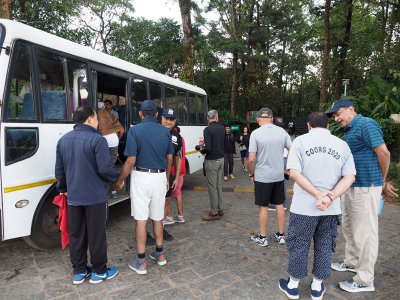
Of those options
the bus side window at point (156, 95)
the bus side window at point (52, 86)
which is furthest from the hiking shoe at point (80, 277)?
the bus side window at point (156, 95)

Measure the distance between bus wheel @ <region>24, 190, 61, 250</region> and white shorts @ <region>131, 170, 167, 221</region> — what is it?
4.36ft

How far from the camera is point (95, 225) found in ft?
10.6

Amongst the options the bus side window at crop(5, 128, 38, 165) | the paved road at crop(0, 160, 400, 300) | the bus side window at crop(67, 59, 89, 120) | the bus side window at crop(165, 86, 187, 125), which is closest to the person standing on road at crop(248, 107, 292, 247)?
the paved road at crop(0, 160, 400, 300)

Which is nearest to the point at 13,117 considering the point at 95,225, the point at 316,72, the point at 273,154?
the point at 95,225

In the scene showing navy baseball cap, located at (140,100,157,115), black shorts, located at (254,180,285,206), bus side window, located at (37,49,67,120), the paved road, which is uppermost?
bus side window, located at (37,49,67,120)

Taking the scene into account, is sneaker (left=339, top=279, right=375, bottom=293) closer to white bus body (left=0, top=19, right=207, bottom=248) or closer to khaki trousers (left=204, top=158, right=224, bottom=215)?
khaki trousers (left=204, top=158, right=224, bottom=215)

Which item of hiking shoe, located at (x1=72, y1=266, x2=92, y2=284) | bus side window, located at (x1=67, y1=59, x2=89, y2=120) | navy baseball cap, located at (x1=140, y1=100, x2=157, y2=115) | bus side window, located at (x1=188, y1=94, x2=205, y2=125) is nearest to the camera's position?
hiking shoe, located at (x1=72, y1=266, x2=92, y2=284)

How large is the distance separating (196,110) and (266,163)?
17.2 ft

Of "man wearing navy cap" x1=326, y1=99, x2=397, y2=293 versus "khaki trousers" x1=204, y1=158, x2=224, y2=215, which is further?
"khaki trousers" x1=204, y1=158, x2=224, y2=215

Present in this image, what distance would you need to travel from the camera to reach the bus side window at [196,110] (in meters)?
8.77

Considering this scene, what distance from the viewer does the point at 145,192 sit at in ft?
11.7

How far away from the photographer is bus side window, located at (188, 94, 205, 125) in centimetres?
877

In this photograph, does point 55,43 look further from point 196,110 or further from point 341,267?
point 196,110

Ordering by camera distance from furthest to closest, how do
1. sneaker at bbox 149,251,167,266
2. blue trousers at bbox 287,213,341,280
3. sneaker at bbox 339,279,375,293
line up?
sneaker at bbox 149,251,167,266, sneaker at bbox 339,279,375,293, blue trousers at bbox 287,213,341,280
